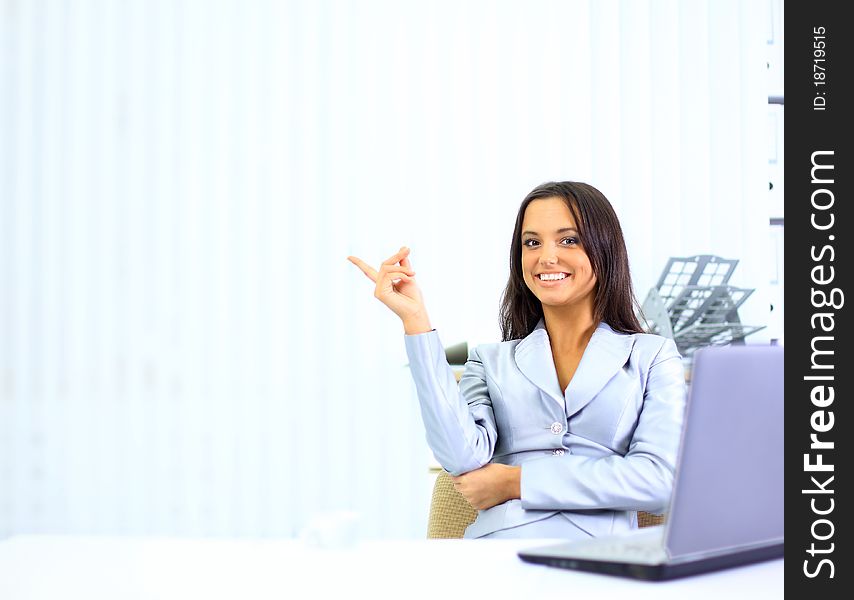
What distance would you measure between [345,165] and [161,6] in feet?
2.88

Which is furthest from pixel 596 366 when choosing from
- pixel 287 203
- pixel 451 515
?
pixel 287 203

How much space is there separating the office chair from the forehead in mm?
512

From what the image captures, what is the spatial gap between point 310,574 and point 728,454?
40cm

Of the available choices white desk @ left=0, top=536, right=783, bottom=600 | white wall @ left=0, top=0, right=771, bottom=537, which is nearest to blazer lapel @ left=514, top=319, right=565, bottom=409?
white desk @ left=0, top=536, right=783, bottom=600

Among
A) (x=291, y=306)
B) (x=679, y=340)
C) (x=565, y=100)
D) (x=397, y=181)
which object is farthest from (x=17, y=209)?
(x=679, y=340)

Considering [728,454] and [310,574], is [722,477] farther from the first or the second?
[310,574]

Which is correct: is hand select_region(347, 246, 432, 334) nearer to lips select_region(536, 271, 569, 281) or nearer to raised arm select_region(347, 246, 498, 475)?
raised arm select_region(347, 246, 498, 475)

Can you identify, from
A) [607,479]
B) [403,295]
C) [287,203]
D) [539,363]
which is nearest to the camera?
[607,479]

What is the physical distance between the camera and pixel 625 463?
1.38m

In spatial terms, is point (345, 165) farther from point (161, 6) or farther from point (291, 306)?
point (161, 6)

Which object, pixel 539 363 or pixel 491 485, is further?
pixel 539 363

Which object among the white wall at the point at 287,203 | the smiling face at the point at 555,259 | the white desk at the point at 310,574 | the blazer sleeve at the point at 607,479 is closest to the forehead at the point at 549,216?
the smiling face at the point at 555,259

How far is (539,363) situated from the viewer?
159cm
